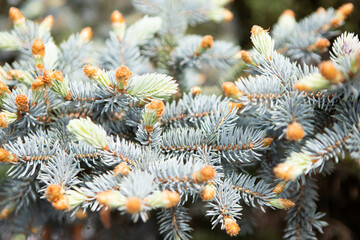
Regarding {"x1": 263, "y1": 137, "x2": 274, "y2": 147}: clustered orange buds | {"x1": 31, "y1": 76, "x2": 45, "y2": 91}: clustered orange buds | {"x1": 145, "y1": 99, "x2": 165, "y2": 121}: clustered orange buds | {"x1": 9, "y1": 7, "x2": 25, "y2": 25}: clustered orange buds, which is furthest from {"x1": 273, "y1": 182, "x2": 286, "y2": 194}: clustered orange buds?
{"x1": 9, "y1": 7, "x2": 25, "y2": 25}: clustered orange buds

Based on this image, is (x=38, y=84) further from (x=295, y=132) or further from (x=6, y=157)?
(x=295, y=132)

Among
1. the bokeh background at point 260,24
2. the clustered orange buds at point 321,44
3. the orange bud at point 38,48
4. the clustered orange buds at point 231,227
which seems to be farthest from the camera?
the bokeh background at point 260,24

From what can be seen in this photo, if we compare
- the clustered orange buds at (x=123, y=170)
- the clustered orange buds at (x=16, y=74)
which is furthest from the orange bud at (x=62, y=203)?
the clustered orange buds at (x=16, y=74)

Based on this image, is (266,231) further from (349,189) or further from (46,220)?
(46,220)

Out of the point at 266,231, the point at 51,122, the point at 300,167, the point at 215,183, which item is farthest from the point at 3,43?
the point at 266,231

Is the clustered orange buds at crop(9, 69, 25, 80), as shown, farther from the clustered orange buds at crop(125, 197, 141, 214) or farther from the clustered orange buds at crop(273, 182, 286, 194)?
the clustered orange buds at crop(273, 182, 286, 194)

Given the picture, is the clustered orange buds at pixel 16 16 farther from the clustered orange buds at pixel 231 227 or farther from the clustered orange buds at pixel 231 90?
the clustered orange buds at pixel 231 227

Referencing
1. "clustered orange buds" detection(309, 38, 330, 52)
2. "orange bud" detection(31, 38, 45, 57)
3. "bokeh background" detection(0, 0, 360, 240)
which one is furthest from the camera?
"bokeh background" detection(0, 0, 360, 240)
